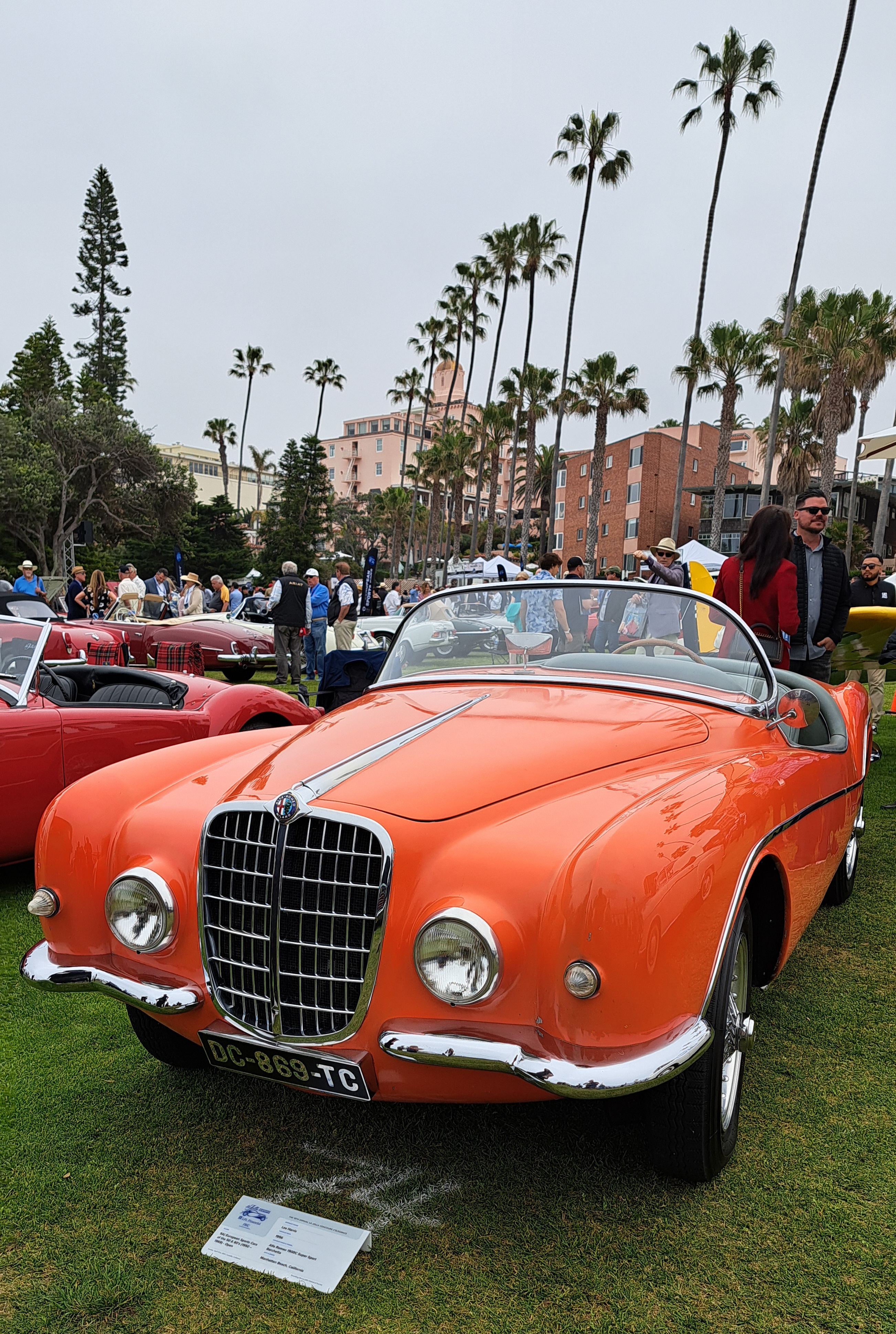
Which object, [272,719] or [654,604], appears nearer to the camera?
[654,604]

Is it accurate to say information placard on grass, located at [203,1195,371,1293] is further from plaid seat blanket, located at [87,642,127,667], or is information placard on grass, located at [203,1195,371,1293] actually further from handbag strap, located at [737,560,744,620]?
plaid seat blanket, located at [87,642,127,667]

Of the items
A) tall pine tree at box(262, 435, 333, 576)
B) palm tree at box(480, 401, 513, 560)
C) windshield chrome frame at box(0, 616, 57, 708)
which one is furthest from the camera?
tall pine tree at box(262, 435, 333, 576)

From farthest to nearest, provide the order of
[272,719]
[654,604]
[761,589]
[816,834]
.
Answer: [272,719] → [761,589] → [654,604] → [816,834]

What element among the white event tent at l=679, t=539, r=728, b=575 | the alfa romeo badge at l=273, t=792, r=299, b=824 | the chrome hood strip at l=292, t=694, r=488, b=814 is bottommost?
the alfa romeo badge at l=273, t=792, r=299, b=824

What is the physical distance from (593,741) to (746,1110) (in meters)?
1.27

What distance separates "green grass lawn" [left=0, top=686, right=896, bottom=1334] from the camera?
199 cm

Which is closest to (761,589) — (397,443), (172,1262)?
(172,1262)

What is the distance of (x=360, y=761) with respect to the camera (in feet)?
8.36

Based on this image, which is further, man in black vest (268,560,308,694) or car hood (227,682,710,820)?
man in black vest (268,560,308,694)

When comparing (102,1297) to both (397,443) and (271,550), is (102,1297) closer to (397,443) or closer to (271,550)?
(271,550)

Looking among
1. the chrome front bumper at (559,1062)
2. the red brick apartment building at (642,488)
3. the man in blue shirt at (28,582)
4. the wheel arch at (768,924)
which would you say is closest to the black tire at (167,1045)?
the chrome front bumper at (559,1062)

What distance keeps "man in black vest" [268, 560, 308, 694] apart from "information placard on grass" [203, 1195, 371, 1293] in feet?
37.4

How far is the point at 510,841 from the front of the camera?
2.13m

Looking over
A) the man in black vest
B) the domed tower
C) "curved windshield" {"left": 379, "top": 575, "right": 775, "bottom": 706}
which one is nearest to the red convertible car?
the man in black vest
